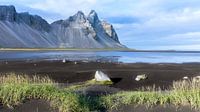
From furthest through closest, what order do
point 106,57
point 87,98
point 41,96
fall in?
point 106,57 < point 87,98 < point 41,96

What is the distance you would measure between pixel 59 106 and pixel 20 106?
1294 mm

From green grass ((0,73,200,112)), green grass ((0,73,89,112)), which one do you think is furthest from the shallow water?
green grass ((0,73,89,112))

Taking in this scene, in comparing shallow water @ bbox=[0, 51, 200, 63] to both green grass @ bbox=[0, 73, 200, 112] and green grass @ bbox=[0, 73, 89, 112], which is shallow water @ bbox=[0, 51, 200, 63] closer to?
green grass @ bbox=[0, 73, 200, 112]

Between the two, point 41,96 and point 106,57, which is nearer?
point 41,96

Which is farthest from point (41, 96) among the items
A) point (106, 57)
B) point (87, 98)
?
point (106, 57)

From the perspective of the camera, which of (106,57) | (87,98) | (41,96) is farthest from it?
(106,57)

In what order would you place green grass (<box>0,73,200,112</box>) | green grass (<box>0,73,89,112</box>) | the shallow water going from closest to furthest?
1. green grass (<box>0,73,89,112</box>)
2. green grass (<box>0,73,200,112</box>)
3. the shallow water

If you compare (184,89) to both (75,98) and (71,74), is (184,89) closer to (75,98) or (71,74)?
(75,98)

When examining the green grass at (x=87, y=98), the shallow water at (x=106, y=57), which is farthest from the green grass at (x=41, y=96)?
the shallow water at (x=106, y=57)

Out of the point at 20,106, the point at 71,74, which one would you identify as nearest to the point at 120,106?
the point at 20,106

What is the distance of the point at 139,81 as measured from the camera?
36281 mm

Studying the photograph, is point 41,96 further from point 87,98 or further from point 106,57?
point 106,57

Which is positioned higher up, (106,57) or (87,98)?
(87,98)

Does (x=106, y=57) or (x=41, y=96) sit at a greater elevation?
(x=41, y=96)
